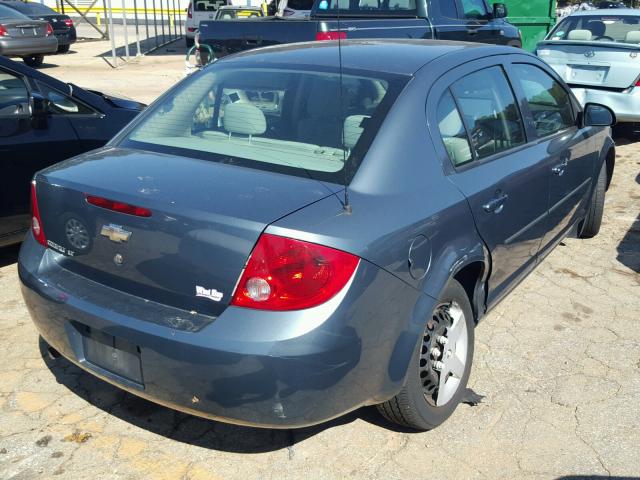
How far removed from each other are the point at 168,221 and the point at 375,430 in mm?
1354

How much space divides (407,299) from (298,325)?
498mm

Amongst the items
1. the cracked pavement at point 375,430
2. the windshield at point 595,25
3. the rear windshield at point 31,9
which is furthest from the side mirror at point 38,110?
the rear windshield at point 31,9

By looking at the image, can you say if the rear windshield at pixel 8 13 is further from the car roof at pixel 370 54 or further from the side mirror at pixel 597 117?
the side mirror at pixel 597 117

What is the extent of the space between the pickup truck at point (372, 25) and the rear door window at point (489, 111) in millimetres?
2822

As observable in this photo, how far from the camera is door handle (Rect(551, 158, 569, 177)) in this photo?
3986 mm

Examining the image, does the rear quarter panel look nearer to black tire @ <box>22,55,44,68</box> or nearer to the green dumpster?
the green dumpster

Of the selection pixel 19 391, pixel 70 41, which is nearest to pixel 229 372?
pixel 19 391

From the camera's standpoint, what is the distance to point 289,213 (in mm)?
2432

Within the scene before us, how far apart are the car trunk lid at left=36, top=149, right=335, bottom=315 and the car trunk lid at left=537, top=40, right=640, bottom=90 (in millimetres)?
6948

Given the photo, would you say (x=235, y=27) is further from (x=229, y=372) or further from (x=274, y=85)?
(x=229, y=372)

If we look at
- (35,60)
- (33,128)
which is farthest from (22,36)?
(33,128)

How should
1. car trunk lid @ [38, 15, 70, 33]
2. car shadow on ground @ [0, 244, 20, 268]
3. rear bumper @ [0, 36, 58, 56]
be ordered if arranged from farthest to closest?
car trunk lid @ [38, 15, 70, 33] → rear bumper @ [0, 36, 58, 56] → car shadow on ground @ [0, 244, 20, 268]

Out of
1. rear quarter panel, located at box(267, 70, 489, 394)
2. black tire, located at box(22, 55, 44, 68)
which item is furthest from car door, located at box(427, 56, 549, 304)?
black tire, located at box(22, 55, 44, 68)

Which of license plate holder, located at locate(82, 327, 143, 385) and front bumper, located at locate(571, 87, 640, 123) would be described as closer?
license plate holder, located at locate(82, 327, 143, 385)
